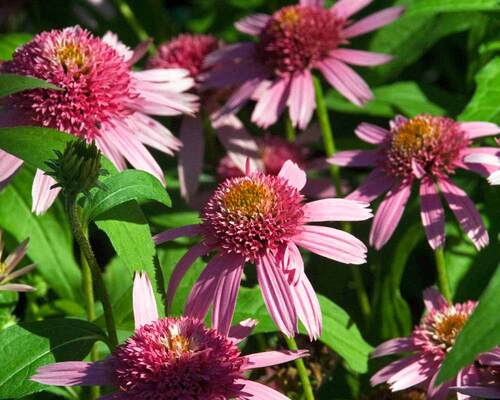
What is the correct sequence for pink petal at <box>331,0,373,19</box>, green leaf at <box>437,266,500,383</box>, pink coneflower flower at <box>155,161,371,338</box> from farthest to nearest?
pink petal at <box>331,0,373,19</box>
pink coneflower flower at <box>155,161,371,338</box>
green leaf at <box>437,266,500,383</box>

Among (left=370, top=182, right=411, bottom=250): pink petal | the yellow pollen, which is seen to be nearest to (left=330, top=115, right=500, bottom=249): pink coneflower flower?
(left=370, top=182, right=411, bottom=250): pink petal

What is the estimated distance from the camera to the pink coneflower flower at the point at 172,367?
2.86ft

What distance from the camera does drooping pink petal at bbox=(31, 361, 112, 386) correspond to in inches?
35.3

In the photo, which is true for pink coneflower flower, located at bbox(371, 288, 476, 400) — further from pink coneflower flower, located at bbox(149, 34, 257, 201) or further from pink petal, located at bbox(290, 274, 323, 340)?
pink coneflower flower, located at bbox(149, 34, 257, 201)

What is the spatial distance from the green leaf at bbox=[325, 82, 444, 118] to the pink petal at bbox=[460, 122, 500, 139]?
263 millimetres

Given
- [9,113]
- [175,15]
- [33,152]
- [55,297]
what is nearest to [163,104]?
[9,113]

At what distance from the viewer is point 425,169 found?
1.23 metres

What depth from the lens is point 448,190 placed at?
47.3 inches

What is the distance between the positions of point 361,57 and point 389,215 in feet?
1.12

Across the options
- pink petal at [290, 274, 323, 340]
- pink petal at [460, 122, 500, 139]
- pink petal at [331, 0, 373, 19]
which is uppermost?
pink petal at [331, 0, 373, 19]

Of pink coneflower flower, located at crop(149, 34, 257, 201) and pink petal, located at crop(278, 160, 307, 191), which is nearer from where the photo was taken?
pink petal, located at crop(278, 160, 307, 191)

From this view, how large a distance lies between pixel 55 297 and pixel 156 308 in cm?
58

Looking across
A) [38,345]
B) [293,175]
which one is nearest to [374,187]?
[293,175]

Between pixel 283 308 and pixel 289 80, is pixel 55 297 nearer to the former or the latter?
pixel 289 80
